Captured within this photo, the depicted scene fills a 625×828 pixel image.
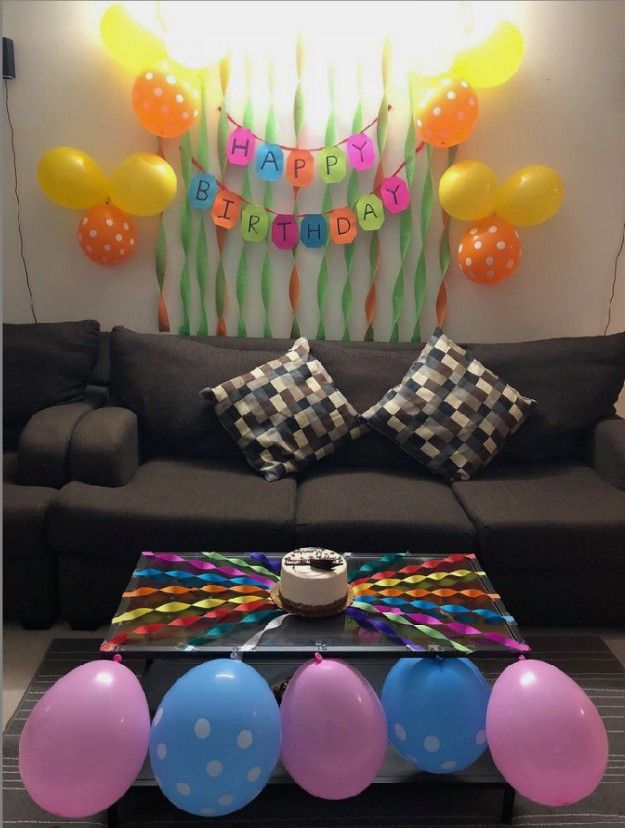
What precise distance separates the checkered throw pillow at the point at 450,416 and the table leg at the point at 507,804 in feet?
3.67

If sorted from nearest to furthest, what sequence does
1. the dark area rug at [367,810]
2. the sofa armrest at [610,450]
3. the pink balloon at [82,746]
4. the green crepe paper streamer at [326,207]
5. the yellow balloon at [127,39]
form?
the pink balloon at [82,746] → the dark area rug at [367,810] → the sofa armrest at [610,450] → the yellow balloon at [127,39] → the green crepe paper streamer at [326,207]

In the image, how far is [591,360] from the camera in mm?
2805

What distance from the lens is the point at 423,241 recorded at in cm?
311

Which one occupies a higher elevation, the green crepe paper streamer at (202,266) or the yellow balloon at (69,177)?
the yellow balloon at (69,177)

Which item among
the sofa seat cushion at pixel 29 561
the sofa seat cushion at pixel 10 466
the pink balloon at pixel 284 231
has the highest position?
the pink balloon at pixel 284 231

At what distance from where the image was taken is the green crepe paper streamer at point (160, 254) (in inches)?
121

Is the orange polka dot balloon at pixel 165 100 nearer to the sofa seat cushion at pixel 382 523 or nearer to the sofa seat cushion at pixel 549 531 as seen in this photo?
the sofa seat cushion at pixel 382 523

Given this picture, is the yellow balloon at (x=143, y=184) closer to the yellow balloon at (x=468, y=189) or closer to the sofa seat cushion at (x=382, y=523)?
the yellow balloon at (x=468, y=189)

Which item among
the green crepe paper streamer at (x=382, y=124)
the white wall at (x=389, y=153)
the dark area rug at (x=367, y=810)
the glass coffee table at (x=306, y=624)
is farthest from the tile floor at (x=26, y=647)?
the green crepe paper streamer at (x=382, y=124)

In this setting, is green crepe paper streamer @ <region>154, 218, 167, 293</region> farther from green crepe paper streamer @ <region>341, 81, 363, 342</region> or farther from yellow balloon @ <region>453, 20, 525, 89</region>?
yellow balloon @ <region>453, 20, 525, 89</region>

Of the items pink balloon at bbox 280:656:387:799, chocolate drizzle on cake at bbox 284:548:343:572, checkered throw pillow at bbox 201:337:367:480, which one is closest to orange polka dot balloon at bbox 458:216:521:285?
checkered throw pillow at bbox 201:337:367:480

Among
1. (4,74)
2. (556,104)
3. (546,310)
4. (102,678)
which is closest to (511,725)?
(102,678)

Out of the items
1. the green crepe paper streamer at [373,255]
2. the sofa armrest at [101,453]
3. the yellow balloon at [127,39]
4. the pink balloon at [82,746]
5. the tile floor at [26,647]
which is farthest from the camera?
the green crepe paper streamer at [373,255]

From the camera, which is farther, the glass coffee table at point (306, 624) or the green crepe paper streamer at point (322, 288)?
the green crepe paper streamer at point (322, 288)
